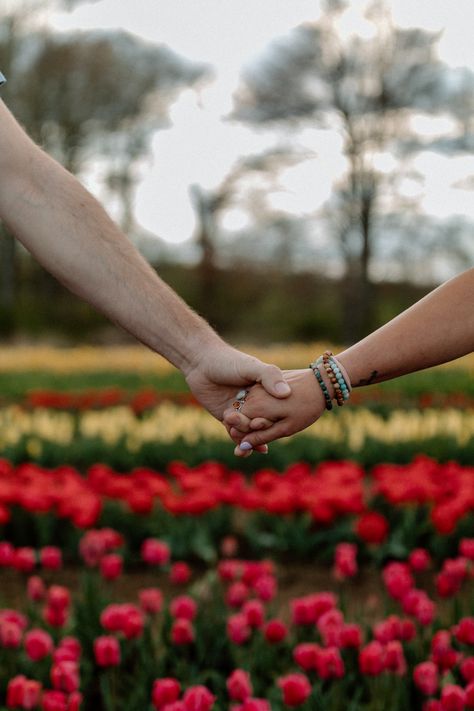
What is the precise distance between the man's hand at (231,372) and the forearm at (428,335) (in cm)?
21

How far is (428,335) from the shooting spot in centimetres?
212

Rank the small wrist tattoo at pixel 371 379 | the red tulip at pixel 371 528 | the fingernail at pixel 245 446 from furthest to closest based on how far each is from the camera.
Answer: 1. the red tulip at pixel 371 528
2. the fingernail at pixel 245 446
3. the small wrist tattoo at pixel 371 379

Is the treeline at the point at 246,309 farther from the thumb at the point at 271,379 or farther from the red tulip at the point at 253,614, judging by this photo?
the thumb at the point at 271,379

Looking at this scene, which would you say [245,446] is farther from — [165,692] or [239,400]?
[165,692]

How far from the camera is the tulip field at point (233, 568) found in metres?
2.20

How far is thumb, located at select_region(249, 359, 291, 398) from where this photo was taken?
7.49ft

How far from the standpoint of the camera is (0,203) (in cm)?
224

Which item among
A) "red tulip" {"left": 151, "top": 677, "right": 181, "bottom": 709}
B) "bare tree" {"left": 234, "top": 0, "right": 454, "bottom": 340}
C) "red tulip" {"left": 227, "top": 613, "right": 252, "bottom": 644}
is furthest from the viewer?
"bare tree" {"left": 234, "top": 0, "right": 454, "bottom": 340}

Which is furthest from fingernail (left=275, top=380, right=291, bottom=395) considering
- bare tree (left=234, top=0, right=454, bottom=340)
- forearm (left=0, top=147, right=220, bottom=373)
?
bare tree (left=234, top=0, right=454, bottom=340)

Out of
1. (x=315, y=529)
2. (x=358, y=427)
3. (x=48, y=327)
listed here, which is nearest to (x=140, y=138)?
(x=48, y=327)

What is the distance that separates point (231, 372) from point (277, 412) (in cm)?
14

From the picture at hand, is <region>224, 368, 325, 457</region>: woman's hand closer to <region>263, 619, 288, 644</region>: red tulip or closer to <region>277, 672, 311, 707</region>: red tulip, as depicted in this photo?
<region>263, 619, 288, 644</region>: red tulip

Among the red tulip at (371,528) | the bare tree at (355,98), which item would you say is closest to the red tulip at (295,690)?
the red tulip at (371,528)

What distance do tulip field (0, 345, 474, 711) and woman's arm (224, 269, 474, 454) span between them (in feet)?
1.58
